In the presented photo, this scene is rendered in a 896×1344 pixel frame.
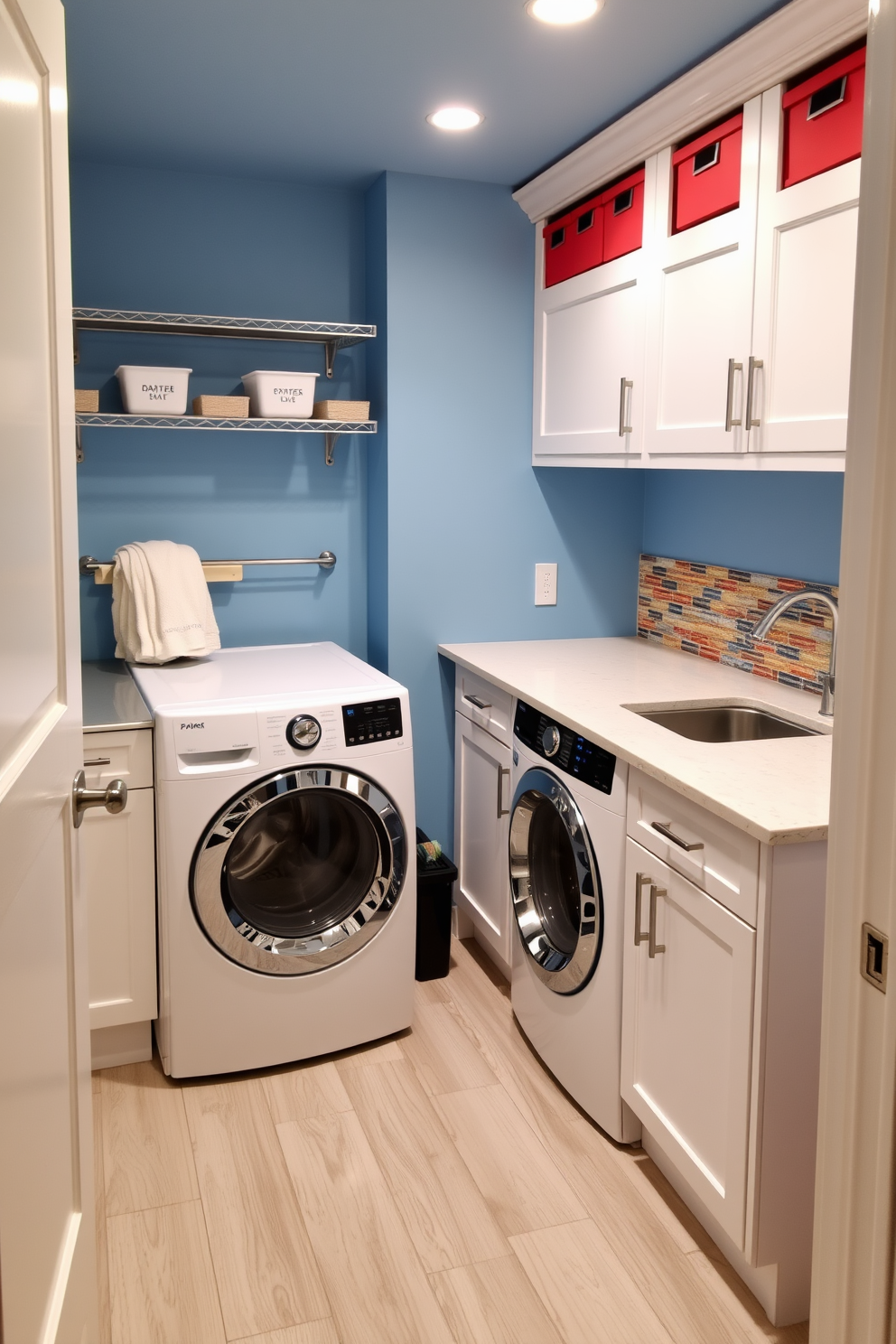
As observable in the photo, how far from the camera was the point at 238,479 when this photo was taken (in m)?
3.15

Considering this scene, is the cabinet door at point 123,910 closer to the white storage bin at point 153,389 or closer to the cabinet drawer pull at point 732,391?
the white storage bin at point 153,389

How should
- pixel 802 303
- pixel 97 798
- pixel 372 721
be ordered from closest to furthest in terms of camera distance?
pixel 97 798
pixel 802 303
pixel 372 721

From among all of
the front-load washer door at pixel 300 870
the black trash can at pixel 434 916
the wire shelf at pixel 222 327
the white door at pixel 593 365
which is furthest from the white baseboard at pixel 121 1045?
the white door at pixel 593 365

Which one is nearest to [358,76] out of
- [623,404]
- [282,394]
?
[282,394]

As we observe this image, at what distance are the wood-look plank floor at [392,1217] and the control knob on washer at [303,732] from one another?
80 cm

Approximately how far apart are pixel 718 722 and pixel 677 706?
122 mm

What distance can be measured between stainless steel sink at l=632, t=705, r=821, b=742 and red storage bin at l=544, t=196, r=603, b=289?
3.89 ft

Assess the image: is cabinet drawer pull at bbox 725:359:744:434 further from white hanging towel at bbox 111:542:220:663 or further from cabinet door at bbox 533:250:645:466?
white hanging towel at bbox 111:542:220:663

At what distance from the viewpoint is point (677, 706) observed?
2486mm

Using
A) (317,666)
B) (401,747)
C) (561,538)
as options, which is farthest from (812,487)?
(317,666)

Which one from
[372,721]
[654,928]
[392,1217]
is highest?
[372,721]

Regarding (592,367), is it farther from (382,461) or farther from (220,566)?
(220,566)

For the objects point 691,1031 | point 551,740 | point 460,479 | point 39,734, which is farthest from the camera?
point 460,479

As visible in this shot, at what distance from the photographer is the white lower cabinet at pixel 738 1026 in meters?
1.69
